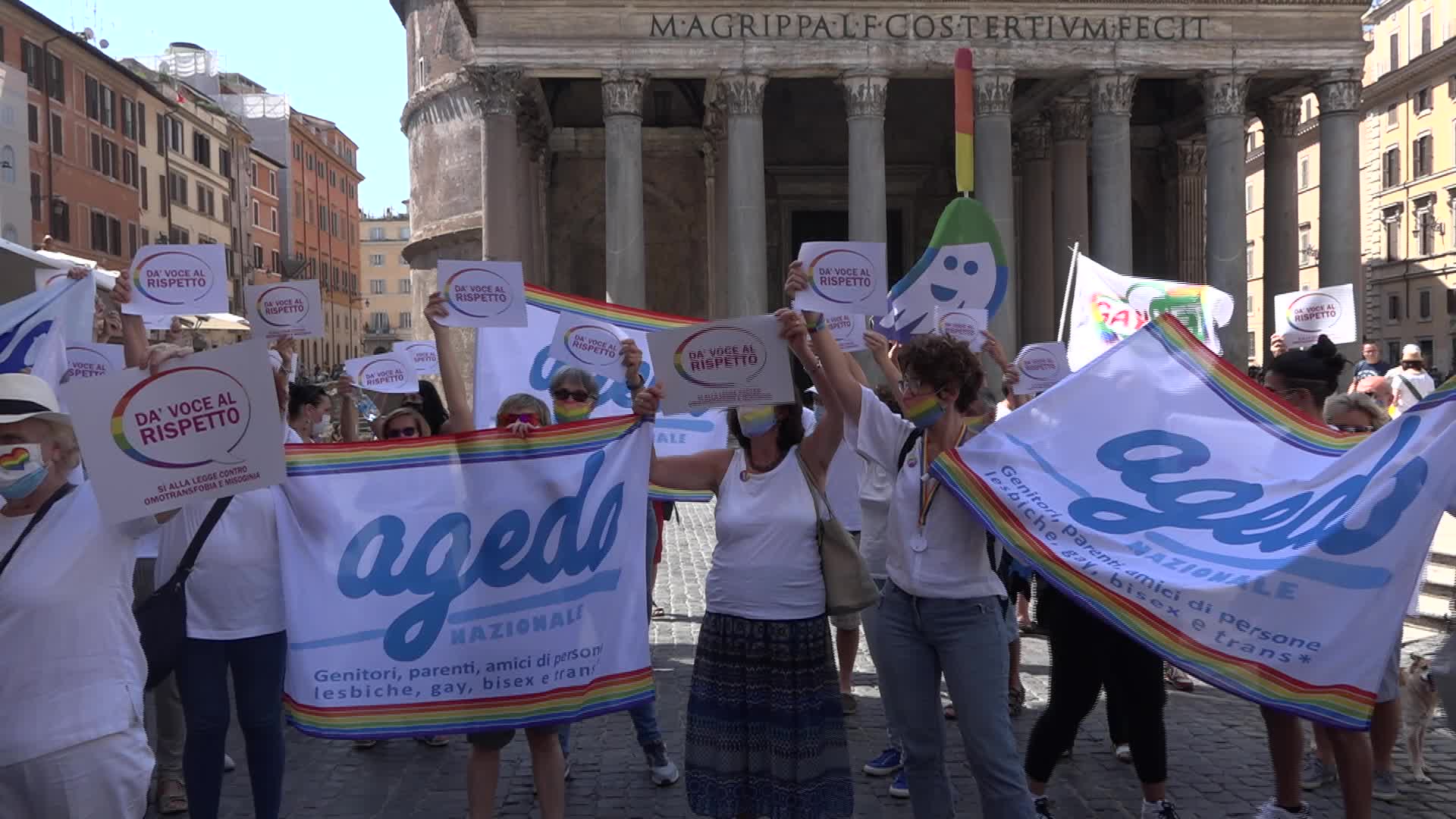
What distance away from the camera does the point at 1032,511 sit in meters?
4.97

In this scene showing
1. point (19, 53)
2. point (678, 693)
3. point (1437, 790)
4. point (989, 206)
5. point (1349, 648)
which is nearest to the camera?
point (1349, 648)

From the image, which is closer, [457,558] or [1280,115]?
[457,558]

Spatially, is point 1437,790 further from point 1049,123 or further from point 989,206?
point 1049,123

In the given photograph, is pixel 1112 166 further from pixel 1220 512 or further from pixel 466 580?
pixel 466 580

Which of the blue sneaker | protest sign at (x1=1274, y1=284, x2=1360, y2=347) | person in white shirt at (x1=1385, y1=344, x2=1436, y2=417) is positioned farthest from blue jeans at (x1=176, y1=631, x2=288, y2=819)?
person in white shirt at (x1=1385, y1=344, x2=1436, y2=417)

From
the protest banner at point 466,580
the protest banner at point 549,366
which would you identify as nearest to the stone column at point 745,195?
the protest banner at point 549,366

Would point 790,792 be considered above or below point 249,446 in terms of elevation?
below

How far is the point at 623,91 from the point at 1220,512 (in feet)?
79.7

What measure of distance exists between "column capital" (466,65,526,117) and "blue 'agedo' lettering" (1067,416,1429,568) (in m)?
24.4

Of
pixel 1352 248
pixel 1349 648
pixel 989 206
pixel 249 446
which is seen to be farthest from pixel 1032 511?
pixel 1352 248

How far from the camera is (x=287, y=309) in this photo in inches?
358

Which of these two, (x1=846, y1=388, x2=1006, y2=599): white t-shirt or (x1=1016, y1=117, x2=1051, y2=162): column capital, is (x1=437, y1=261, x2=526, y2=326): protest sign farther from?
(x1=1016, y1=117, x2=1051, y2=162): column capital

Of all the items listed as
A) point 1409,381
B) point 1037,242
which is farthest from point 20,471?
point 1037,242

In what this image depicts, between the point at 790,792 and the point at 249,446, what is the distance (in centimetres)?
218
